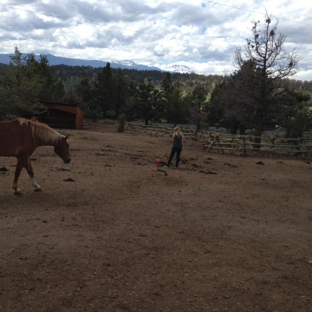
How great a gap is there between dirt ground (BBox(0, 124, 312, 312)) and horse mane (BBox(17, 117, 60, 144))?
1049mm

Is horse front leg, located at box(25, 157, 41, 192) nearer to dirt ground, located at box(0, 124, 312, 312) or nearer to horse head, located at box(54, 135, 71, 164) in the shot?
dirt ground, located at box(0, 124, 312, 312)

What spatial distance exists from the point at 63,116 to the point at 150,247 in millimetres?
31506

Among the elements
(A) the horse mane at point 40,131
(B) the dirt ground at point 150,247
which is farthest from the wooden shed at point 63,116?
(A) the horse mane at point 40,131

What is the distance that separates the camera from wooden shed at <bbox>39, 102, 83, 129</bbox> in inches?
1233

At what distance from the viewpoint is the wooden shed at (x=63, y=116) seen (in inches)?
1233

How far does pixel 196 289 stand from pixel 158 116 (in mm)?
48926

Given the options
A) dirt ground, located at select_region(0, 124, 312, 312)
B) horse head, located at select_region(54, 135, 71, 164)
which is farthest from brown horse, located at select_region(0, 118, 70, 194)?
dirt ground, located at select_region(0, 124, 312, 312)

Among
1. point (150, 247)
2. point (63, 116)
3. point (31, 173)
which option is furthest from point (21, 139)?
point (63, 116)

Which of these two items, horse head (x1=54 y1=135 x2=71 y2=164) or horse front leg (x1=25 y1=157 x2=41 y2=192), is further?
horse head (x1=54 y1=135 x2=71 y2=164)

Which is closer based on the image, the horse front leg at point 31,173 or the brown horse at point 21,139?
the brown horse at point 21,139

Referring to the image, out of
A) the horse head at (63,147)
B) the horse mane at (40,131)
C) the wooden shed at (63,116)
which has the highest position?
the horse mane at (40,131)

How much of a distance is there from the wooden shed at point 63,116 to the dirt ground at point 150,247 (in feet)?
80.8

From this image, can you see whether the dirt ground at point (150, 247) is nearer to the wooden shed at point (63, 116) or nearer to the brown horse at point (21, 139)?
the brown horse at point (21, 139)

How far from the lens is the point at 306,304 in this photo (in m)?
3.03
